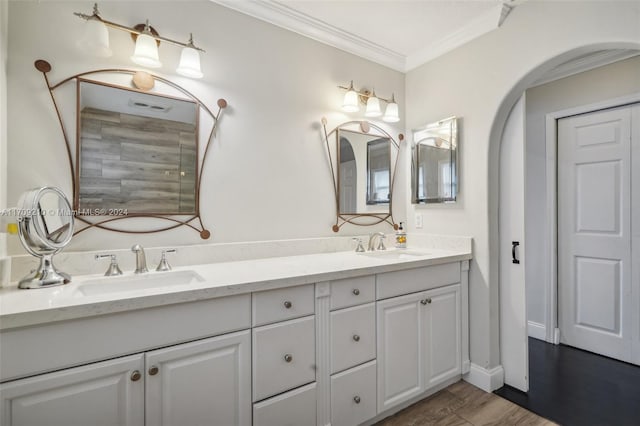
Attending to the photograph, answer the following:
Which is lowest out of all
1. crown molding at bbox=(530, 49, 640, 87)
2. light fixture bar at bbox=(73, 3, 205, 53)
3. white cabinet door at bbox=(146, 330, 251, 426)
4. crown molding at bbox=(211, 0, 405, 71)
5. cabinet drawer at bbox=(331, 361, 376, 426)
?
cabinet drawer at bbox=(331, 361, 376, 426)

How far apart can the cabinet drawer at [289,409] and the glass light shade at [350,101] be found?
1772mm

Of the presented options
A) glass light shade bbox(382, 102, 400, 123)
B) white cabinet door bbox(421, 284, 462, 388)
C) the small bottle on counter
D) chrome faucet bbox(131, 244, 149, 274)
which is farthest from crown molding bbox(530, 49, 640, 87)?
chrome faucet bbox(131, 244, 149, 274)

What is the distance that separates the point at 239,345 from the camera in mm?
1275

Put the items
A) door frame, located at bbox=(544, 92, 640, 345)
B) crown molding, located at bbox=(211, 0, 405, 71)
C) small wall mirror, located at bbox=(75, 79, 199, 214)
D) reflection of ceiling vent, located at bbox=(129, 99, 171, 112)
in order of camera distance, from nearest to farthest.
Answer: small wall mirror, located at bbox=(75, 79, 199, 214) < reflection of ceiling vent, located at bbox=(129, 99, 171, 112) < crown molding, located at bbox=(211, 0, 405, 71) < door frame, located at bbox=(544, 92, 640, 345)

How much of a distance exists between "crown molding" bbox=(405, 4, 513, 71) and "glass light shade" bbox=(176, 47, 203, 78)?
5.82 ft

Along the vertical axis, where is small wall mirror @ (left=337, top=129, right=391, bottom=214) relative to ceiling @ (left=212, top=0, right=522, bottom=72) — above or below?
below

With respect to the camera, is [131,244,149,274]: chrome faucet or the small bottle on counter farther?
the small bottle on counter

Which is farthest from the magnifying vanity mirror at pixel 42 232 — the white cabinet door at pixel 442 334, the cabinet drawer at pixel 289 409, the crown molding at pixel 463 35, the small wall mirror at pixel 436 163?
the crown molding at pixel 463 35

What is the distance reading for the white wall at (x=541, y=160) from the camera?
2.62m

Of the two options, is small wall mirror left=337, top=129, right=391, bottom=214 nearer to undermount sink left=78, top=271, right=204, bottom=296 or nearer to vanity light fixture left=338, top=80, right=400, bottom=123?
vanity light fixture left=338, top=80, right=400, bottom=123

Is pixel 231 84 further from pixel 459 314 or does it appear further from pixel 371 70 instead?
pixel 459 314

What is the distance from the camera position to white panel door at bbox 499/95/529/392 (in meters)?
2.04

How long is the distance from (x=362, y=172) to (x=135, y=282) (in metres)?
1.69

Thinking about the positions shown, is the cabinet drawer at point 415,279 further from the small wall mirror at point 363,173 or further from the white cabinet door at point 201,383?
the white cabinet door at point 201,383
